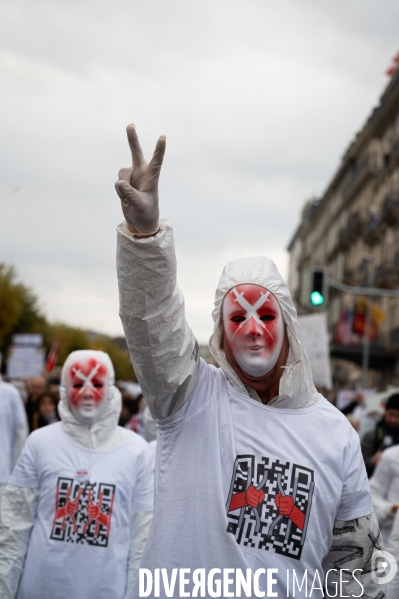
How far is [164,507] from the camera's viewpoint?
130 inches

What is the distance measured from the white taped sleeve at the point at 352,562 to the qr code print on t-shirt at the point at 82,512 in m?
1.99

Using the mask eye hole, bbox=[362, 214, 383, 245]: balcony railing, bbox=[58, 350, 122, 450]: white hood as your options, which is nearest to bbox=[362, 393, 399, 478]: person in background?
bbox=[58, 350, 122, 450]: white hood

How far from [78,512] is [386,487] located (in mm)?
2682

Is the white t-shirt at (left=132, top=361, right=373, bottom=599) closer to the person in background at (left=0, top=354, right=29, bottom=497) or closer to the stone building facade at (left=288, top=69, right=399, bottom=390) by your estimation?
the person in background at (left=0, top=354, right=29, bottom=497)

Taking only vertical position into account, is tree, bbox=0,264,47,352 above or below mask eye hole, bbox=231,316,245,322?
above

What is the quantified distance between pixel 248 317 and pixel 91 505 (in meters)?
2.17

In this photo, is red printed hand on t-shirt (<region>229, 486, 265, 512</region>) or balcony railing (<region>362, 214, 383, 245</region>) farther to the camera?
balcony railing (<region>362, 214, 383, 245</region>)

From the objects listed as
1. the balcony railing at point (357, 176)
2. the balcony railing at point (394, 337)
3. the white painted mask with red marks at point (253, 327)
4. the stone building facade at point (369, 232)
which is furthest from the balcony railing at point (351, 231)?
the white painted mask with red marks at point (253, 327)

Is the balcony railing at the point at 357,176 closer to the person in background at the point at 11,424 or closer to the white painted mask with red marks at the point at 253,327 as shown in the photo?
the person in background at the point at 11,424

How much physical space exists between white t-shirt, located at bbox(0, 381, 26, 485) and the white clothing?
11.1 feet

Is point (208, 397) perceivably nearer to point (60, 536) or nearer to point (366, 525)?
point (366, 525)

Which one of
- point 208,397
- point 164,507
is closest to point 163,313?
point 208,397

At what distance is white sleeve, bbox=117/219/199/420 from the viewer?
9.94ft

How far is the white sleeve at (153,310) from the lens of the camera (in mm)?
3029
